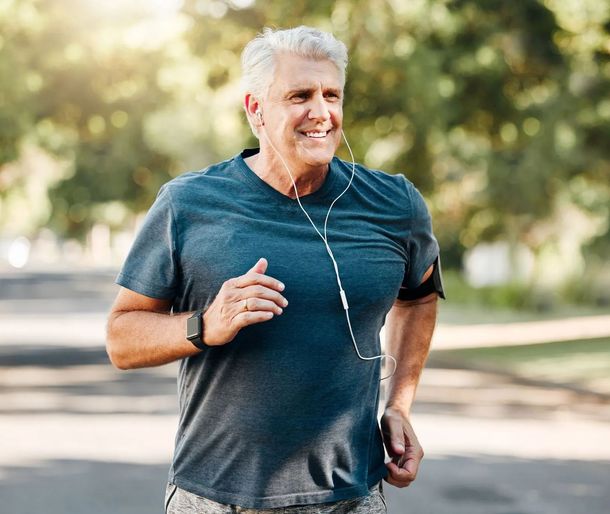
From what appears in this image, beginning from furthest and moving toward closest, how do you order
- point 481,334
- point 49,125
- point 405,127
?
1. point 49,125
2. point 481,334
3. point 405,127

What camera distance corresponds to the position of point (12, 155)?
21.1 m

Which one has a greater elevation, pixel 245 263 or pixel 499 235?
pixel 499 235

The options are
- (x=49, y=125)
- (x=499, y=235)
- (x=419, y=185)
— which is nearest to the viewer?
(x=419, y=185)

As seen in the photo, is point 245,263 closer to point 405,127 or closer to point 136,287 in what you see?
point 136,287

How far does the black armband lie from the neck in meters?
0.43

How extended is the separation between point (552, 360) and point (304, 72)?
15.5 metres

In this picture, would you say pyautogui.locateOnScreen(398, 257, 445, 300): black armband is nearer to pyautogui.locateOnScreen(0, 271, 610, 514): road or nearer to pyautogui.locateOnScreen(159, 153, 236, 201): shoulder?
pyautogui.locateOnScreen(159, 153, 236, 201): shoulder

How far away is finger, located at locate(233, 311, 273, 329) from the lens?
9.55 ft

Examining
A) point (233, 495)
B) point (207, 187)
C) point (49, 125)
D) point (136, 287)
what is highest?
point (49, 125)

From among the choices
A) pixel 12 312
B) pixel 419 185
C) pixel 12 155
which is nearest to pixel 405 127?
pixel 419 185

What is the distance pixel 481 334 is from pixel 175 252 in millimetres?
21673

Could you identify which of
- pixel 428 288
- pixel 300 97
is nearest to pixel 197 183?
pixel 300 97

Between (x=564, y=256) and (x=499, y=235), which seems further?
(x=499, y=235)

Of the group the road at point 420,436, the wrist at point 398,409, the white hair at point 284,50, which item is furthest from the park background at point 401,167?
the white hair at point 284,50
